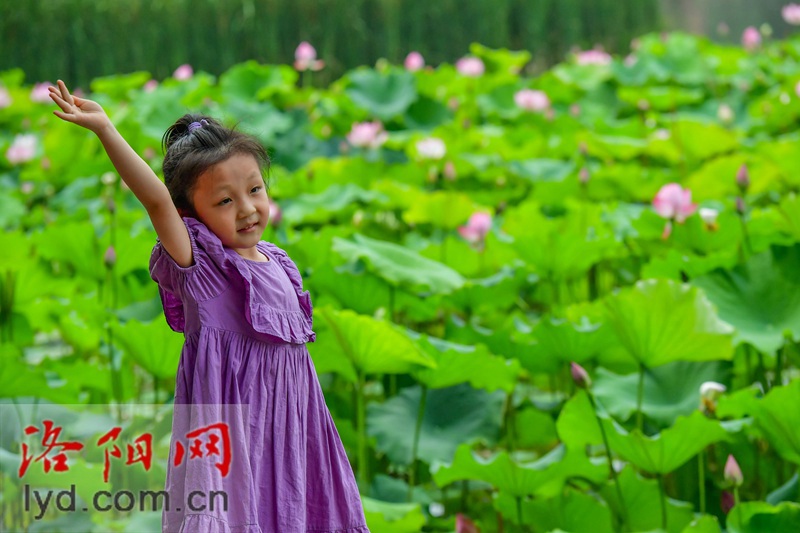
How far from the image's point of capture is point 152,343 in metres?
1.47

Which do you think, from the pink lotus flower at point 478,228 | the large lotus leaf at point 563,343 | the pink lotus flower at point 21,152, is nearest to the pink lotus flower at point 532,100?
the pink lotus flower at point 21,152

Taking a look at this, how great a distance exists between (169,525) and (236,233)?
19 cm

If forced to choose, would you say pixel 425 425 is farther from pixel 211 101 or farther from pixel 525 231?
pixel 211 101

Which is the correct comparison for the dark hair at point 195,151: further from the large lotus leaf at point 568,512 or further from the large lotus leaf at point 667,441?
the large lotus leaf at point 568,512

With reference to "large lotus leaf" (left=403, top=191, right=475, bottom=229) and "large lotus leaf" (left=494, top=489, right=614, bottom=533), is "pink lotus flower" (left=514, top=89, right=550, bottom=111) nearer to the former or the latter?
"large lotus leaf" (left=403, top=191, right=475, bottom=229)

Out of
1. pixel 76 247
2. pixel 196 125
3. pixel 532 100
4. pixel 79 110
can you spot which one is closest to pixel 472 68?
pixel 532 100

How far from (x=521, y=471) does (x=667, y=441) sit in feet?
0.61

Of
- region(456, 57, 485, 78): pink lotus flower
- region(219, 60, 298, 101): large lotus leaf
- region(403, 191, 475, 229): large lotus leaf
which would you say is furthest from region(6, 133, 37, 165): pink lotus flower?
region(456, 57, 485, 78): pink lotus flower

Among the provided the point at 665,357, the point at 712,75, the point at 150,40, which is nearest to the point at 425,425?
the point at 665,357

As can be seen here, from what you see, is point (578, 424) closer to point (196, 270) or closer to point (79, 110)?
point (196, 270)

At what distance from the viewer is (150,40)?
5.98m

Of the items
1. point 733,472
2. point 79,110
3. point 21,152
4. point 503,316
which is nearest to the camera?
point 79,110

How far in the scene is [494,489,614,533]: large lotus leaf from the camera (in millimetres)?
1470

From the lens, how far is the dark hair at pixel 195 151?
0.70m
